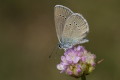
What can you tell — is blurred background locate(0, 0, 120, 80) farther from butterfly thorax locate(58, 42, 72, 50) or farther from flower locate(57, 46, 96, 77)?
flower locate(57, 46, 96, 77)

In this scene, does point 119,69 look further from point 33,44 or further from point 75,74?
point 75,74

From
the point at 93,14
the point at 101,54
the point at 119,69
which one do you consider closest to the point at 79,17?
the point at 119,69

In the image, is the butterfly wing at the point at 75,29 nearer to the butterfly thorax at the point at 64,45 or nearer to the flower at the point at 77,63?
the butterfly thorax at the point at 64,45

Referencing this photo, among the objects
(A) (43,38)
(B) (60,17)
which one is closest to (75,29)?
(B) (60,17)

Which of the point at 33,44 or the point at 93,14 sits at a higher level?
the point at 93,14

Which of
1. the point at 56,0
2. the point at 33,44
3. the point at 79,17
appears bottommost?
the point at 33,44

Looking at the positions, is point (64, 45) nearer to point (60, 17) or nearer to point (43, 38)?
point (60, 17)
